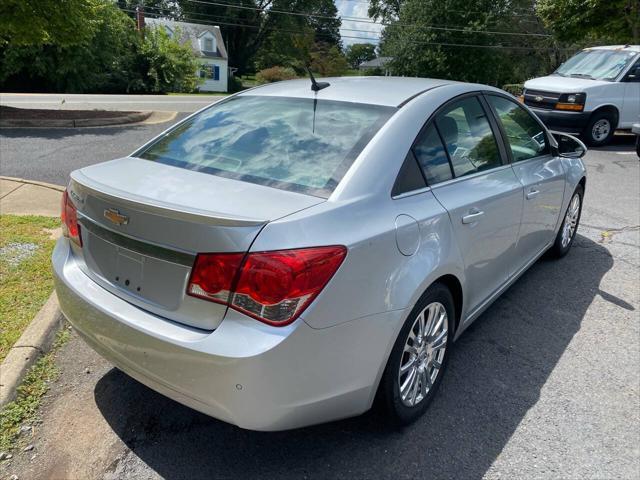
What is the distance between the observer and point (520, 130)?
411 centimetres

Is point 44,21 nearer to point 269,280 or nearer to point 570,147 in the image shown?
point 570,147

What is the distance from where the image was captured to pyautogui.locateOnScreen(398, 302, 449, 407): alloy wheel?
2.71m

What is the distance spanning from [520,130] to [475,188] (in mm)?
1213

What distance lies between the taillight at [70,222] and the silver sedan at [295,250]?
1cm

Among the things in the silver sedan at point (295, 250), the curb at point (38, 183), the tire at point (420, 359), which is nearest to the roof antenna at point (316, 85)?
the silver sedan at point (295, 250)

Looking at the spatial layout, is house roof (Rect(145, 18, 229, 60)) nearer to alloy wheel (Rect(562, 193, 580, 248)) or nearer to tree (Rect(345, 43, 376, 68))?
tree (Rect(345, 43, 376, 68))

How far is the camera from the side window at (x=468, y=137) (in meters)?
3.13

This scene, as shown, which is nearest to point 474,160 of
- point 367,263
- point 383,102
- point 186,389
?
point 383,102

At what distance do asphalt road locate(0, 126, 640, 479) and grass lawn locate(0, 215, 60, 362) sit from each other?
1.24 feet

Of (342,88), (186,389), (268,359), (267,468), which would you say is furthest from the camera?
(342,88)

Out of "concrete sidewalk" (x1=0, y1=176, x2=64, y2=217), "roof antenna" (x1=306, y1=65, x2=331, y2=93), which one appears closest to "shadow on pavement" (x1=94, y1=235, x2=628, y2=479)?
"roof antenna" (x1=306, y1=65, x2=331, y2=93)

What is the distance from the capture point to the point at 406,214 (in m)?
2.56

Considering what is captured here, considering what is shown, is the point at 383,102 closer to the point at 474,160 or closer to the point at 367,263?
the point at 474,160

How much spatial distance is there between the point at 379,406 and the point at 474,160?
5.29ft
